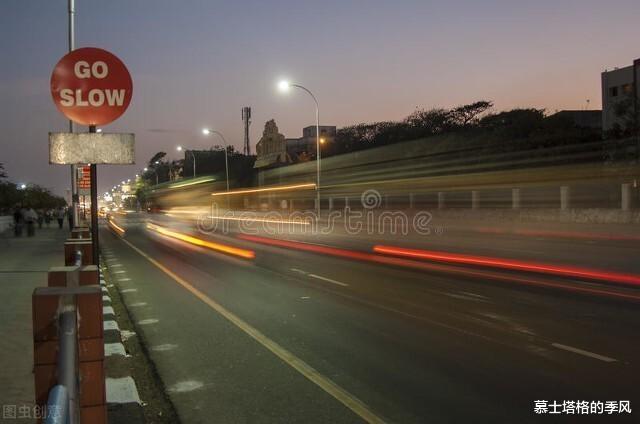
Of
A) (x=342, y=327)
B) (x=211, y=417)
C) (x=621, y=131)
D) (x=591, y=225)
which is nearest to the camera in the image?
(x=211, y=417)

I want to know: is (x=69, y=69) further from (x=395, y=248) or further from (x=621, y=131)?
(x=621, y=131)

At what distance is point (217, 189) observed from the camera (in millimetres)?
40062

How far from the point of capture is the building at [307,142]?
84.5 m

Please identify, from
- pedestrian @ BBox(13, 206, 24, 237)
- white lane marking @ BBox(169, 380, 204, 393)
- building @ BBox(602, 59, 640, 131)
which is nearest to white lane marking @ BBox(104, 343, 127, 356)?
white lane marking @ BBox(169, 380, 204, 393)

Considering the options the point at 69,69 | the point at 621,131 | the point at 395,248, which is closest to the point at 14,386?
the point at 69,69

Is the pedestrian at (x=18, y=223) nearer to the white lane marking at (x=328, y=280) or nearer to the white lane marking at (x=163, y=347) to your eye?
the white lane marking at (x=328, y=280)

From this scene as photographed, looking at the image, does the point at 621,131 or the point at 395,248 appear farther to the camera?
the point at 621,131

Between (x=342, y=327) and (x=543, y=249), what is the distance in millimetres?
12516

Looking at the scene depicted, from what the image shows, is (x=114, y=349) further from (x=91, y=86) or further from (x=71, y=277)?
(x=71, y=277)

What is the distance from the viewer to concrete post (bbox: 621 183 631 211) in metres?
23.1

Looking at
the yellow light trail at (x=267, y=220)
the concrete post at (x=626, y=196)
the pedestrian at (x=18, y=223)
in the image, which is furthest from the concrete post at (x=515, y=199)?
the pedestrian at (x=18, y=223)

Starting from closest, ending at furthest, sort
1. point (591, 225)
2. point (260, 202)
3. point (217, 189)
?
point (591, 225), point (260, 202), point (217, 189)

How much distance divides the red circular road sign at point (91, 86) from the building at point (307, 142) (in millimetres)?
70499

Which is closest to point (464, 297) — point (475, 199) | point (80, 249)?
point (80, 249)
